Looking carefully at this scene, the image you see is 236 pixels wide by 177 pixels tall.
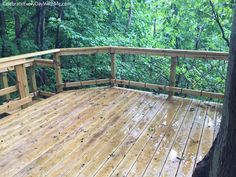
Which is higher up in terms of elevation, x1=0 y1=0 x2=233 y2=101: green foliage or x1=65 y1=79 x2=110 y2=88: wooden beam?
x1=0 y1=0 x2=233 y2=101: green foliage

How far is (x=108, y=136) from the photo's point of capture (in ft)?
9.45

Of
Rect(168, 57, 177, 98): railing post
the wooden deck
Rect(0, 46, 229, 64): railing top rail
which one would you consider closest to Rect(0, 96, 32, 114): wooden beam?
the wooden deck

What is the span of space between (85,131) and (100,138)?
11.2 inches

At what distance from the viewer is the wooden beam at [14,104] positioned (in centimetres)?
353

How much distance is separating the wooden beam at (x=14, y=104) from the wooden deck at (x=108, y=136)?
0.18 metres

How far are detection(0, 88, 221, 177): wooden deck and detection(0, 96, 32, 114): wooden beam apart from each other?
0.59 ft

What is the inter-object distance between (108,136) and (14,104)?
1859mm

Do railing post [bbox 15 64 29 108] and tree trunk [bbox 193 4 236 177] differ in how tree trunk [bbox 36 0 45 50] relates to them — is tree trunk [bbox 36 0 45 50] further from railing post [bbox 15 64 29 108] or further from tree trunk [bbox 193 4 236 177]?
tree trunk [bbox 193 4 236 177]

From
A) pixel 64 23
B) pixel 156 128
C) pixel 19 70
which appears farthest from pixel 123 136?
pixel 64 23

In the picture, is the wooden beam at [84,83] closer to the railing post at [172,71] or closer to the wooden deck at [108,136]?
the wooden deck at [108,136]

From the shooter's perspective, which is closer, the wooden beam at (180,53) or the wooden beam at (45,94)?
the wooden beam at (180,53)

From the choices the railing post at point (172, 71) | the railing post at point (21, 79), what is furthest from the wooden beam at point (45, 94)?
the railing post at point (172, 71)

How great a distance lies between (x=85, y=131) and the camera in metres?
3.01

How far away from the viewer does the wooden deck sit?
2.30m
